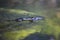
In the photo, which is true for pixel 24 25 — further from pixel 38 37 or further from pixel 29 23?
pixel 38 37

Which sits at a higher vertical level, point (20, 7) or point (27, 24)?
point (20, 7)

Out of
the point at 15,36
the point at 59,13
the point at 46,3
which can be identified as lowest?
the point at 15,36

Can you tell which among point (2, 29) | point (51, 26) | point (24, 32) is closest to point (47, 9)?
point (51, 26)

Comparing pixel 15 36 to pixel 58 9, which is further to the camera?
pixel 58 9

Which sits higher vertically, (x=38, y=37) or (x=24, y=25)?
(x=24, y=25)

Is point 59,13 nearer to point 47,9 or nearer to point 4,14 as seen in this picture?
point 47,9

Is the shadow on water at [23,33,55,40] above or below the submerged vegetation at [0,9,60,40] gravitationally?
below

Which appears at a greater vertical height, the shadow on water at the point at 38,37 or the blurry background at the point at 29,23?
the blurry background at the point at 29,23

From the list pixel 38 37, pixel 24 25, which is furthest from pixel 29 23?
pixel 38 37
